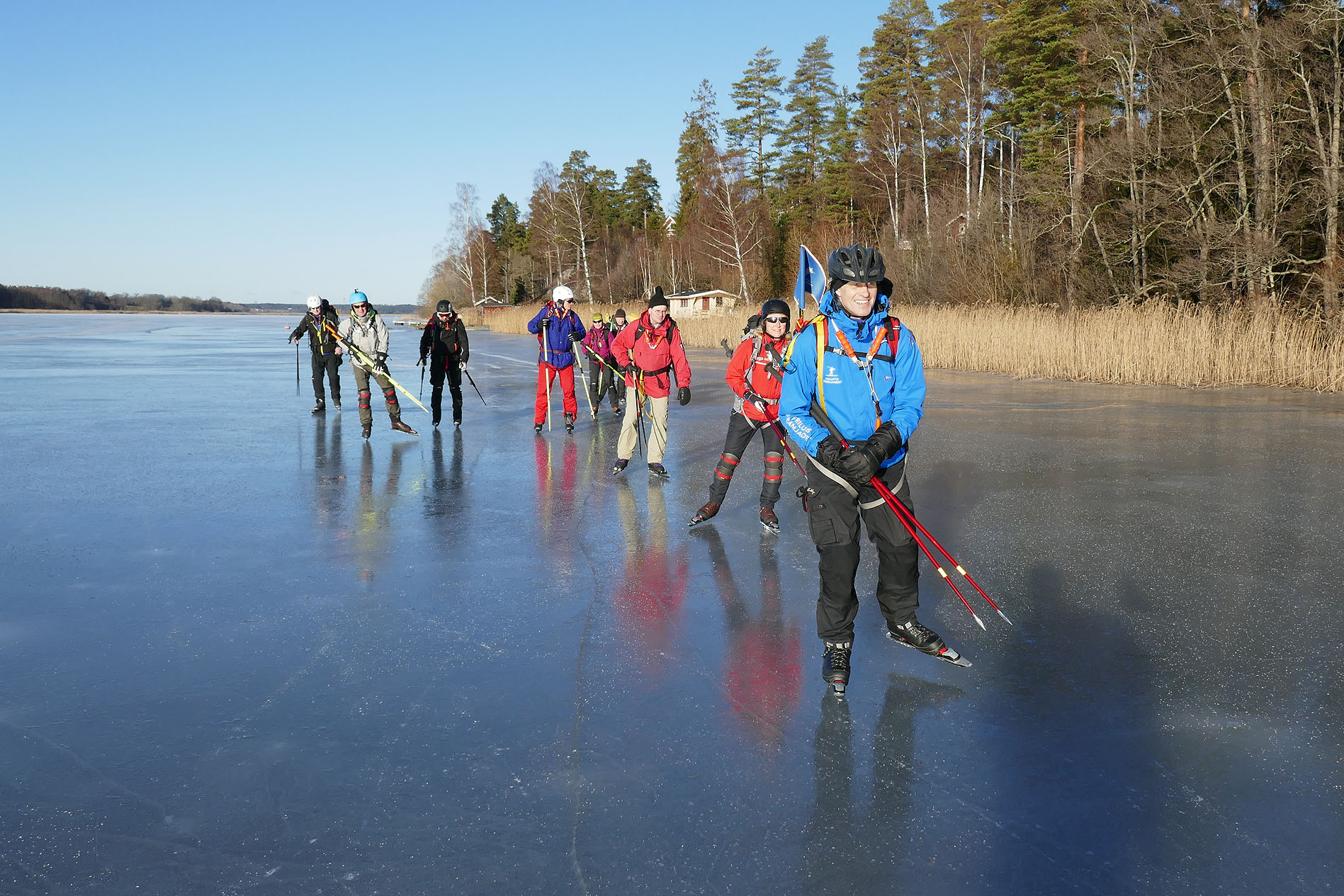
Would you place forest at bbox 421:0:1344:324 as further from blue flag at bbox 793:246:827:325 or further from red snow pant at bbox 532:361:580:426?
blue flag at bbox 793:246:827:325

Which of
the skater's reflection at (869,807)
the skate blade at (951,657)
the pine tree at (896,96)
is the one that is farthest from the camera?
the pine tree at (896,96)

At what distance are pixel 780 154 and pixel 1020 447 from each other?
61329 mm

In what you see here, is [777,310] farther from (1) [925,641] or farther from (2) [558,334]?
(2) [558,334]

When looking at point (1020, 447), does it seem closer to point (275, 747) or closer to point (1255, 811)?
point (1255, 811)

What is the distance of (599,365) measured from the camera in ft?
55.1

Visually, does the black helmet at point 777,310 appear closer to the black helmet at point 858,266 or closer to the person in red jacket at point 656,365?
the person in red jacket at point 656,365

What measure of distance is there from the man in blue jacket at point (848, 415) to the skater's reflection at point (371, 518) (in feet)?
9.90

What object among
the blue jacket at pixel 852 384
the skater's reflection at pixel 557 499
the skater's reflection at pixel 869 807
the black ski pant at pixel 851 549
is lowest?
the skater's reflection at pixel 869 807

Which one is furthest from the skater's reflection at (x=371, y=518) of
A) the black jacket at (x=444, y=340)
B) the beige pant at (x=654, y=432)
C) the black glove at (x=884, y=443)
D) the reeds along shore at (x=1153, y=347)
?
the reeds along shore at (x=1153, y=347)

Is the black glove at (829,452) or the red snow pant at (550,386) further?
the red snow pant at (550,386)

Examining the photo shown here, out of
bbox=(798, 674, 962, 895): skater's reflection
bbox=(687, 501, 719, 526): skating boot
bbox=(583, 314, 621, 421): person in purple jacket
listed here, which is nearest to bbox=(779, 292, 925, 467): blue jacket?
bbox=(798, 674, 962, 895): skater's reflection

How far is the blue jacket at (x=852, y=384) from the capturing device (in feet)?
14.7

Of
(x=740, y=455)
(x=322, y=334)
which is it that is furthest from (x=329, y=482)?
(x=322, y=334)

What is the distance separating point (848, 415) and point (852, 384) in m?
0.14
